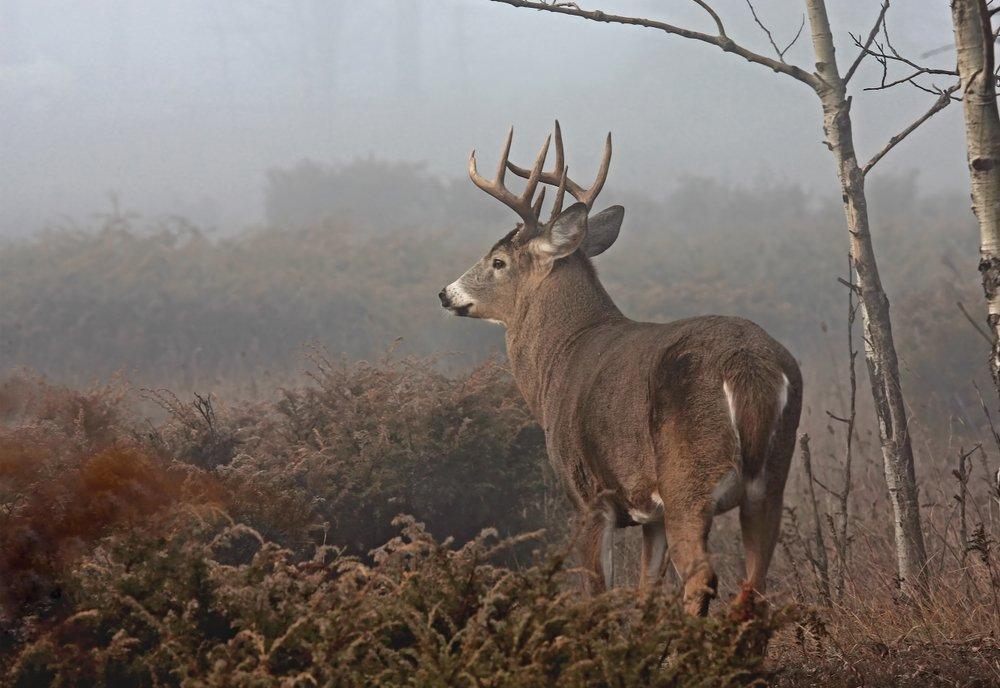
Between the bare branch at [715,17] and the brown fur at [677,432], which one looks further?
the bare branch at [715,17]

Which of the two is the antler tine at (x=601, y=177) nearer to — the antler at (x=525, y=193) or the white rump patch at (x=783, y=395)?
the antler at (x=525, y=193)

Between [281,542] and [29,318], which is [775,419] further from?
[29,318]

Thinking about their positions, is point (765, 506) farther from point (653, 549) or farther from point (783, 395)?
point (653, 549)

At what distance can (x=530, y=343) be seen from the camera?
6.88 metres

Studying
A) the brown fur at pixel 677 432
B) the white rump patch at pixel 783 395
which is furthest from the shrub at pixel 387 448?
the white rump patch at pixel 783 395

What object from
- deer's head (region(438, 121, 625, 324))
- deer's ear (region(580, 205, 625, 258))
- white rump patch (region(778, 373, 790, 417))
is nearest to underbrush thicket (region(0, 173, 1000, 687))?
white rump patch (region(778, 373, 790, 417))

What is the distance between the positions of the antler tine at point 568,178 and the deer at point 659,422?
44mm

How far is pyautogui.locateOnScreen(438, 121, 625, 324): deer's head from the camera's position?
6.84m

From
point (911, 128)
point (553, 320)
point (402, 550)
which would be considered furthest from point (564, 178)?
point (402, 550)

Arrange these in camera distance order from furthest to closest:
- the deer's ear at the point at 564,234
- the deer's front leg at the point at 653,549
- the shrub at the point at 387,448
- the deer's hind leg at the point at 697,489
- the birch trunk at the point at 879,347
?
the shrub at the point at 387,448
the deer's ear at the point at 564,234
the birch trunk at the point at 879,347
the deer's front leg at the point at 653,549
the deer's hind leg at the point at 697,489

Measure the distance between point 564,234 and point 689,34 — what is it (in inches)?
57.0

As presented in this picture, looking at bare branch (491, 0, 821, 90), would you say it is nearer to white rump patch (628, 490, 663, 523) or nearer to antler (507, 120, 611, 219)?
antler (507, 120, 611, 219)

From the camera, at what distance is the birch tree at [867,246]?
620 centimetres

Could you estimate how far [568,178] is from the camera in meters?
7.23
